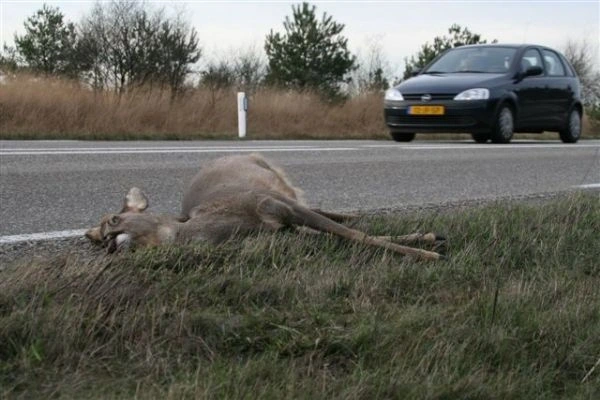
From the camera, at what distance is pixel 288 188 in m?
4.36

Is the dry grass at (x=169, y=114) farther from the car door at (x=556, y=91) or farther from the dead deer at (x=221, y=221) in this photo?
the dead deer at (x=221, y=221)

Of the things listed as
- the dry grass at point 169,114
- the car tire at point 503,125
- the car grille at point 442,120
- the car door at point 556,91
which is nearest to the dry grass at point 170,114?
the dry grass at point 169,114

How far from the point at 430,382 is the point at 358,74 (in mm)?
39664

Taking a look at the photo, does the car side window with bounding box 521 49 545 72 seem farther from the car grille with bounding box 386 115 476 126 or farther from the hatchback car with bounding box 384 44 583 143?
the car grille with bounding box 386 115 476 126

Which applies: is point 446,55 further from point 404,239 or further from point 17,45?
point 17,45

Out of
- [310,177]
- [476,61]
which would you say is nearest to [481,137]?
[476,61]

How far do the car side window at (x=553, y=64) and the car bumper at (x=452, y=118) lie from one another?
2291mm

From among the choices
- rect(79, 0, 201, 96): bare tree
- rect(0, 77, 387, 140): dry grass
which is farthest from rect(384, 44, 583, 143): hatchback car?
rect(79, 0, 201, 96): bare tree

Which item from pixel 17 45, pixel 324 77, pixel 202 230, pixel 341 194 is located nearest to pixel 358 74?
pixel 324 77

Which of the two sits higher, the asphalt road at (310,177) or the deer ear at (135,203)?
the deer ear at (135,203)

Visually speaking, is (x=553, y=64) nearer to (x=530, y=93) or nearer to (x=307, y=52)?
(x=530, y=93)

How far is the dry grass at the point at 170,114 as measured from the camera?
17219 millimetres

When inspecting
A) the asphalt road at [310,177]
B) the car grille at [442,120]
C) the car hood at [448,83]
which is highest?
the car hood at [448,83]

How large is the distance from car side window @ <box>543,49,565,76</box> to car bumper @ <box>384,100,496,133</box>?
229 cm
